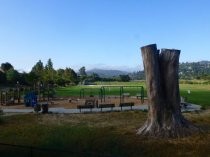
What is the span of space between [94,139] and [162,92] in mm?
4143

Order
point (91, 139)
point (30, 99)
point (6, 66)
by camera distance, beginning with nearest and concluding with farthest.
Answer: point (91, 139)
point (30, 99)
point (6, 66)

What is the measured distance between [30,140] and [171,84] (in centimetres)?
699

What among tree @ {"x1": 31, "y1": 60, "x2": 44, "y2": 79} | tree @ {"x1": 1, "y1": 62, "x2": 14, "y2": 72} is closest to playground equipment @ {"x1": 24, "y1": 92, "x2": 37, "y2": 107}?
tree @ {"x1": 31, "y1": 60, "x2": 44, "y2": 79}

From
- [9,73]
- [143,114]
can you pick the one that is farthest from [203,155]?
[9,73]

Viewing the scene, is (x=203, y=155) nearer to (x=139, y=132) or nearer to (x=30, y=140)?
(x=139, y=132)

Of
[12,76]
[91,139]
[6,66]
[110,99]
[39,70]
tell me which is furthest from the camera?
[6,66]

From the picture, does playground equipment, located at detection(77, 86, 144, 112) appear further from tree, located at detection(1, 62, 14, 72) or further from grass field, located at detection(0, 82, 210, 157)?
tree, located at detection(1, 62, 14, 72)

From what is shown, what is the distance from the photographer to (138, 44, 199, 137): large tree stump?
1947 centimetres

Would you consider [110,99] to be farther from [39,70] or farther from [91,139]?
[39,70]

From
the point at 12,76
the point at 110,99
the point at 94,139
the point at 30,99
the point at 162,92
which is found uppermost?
the point at 12,76

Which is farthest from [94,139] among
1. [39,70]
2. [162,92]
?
[39,70]

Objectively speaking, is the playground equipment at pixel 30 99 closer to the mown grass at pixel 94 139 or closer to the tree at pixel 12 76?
the mown grass at pixel 94 139

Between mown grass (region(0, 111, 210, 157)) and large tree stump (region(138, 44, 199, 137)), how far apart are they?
1070 mm

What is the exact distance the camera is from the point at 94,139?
18.1 meters
